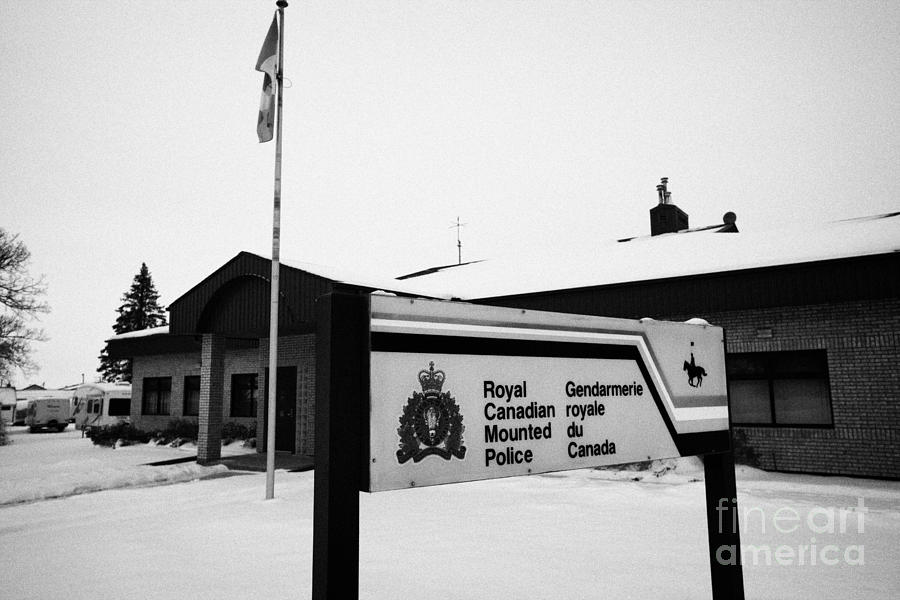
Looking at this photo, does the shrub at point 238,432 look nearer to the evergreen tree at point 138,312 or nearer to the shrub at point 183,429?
the shrub at point 183,429

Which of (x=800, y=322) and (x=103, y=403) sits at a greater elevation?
(x=800, y=322)

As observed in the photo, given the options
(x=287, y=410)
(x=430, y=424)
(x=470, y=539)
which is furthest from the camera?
(x=287, y=410)

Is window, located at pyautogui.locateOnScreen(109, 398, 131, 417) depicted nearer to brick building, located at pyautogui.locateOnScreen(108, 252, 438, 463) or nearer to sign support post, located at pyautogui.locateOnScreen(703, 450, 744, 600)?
brick building, located at pyautogui.locateOnScreen(108, 252, 438, 463)

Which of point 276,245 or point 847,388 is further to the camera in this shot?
point 847,388

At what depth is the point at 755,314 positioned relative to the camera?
12344mm

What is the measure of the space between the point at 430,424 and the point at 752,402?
1237 centimetres

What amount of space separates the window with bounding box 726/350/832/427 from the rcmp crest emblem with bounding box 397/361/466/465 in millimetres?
11749

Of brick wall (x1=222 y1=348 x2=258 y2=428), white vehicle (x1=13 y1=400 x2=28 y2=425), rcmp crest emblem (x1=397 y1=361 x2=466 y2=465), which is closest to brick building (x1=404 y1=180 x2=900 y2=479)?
brick wall (x1=222 y1=348 x2=258 y2=428)

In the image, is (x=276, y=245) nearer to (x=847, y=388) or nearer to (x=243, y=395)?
(x=847, y=388)

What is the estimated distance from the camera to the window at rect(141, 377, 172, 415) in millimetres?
24484

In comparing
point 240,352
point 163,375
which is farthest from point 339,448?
point 163,375

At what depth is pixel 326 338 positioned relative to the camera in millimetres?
2045

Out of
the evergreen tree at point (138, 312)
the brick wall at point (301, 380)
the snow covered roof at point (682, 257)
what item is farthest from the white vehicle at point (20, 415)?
the snow covered roof at point (682, 257)

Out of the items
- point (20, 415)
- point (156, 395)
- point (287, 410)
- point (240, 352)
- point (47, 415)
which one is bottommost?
point (20, 415)
